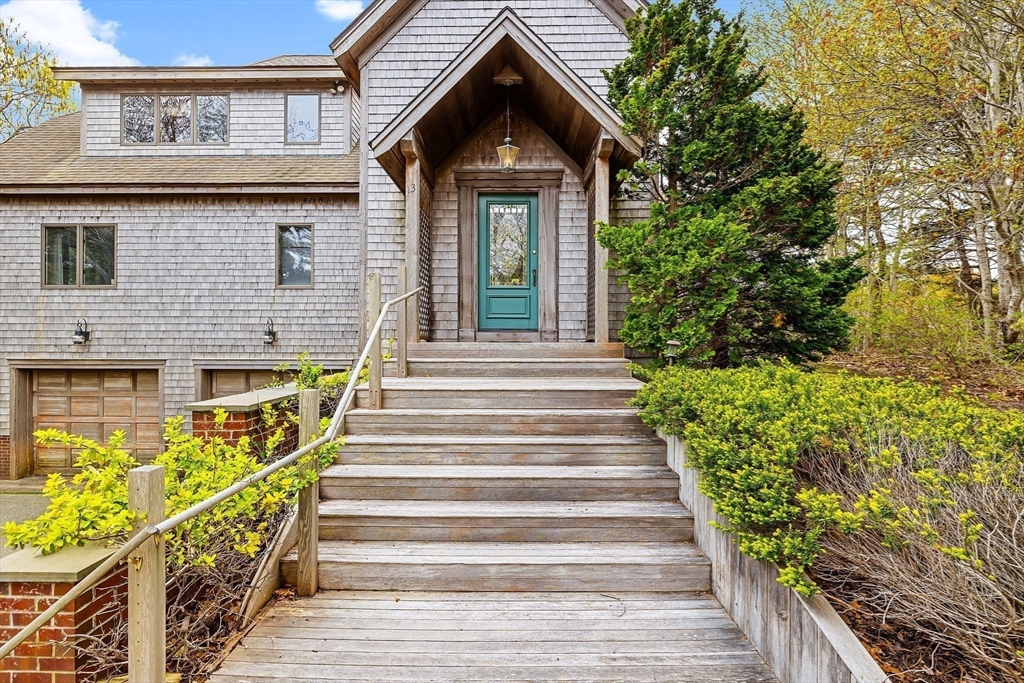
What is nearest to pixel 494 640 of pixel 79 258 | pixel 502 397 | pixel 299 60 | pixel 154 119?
pixel 502 397

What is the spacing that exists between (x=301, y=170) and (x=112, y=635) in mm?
8674

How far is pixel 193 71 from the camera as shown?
31.6 ft

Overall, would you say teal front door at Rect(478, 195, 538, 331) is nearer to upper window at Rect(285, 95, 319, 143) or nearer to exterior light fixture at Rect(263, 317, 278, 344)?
exterior light fixture at Rect(263, 317, 278, 344)

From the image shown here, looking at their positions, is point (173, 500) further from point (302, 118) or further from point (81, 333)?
point (302, 118)

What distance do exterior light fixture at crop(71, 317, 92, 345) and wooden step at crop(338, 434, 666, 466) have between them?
8.06 metres

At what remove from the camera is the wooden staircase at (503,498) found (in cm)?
309

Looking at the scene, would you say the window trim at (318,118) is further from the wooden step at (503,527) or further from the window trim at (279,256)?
the wooden step at (503,527)

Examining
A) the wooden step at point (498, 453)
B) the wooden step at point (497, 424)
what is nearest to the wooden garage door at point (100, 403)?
the wooden step at point (497, 424)

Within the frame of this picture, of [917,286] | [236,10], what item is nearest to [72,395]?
[917,286]

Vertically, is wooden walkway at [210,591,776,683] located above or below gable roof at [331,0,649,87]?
below

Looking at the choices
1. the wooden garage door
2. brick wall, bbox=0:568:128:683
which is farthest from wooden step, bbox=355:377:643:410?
the wooden garage door

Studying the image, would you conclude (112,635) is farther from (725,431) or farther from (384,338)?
(384,338)

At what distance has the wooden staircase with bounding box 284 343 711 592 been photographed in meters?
3.09

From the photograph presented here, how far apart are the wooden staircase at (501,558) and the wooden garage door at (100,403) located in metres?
7.02
